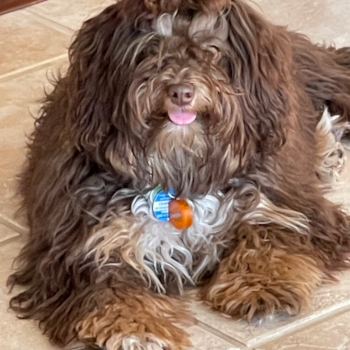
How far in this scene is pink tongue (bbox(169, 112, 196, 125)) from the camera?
216 centimetres

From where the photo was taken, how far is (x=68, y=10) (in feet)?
13.4

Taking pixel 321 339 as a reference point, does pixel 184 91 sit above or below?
above

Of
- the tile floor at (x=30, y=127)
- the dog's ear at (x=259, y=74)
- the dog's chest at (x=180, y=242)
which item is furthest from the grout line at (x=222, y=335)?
the dog's ear at (x=259, y=74)

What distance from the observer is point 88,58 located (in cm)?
228

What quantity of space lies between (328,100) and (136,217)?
831 millimetres

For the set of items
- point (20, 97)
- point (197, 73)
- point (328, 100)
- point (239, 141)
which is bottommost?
point (20, 97)

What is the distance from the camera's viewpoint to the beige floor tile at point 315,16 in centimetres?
378

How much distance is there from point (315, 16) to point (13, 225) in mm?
1583

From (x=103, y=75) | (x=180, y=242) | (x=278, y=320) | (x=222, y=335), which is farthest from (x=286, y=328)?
(x=103, y=75)


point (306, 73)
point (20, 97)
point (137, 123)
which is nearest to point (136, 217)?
point (137, 123)

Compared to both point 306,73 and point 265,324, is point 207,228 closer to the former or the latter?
point 265,324

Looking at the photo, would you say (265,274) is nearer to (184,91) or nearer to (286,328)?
(286,328)

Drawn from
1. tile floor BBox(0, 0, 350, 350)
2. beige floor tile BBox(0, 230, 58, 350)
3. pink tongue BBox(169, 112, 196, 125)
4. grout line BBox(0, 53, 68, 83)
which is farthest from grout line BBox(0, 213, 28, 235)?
grout line BBox(0, 53, 68, 83)

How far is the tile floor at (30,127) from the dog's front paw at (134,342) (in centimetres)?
11
